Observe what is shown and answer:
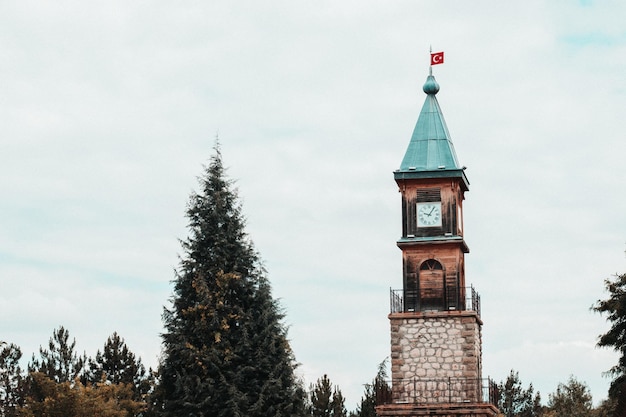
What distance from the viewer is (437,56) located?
4253 centimetres

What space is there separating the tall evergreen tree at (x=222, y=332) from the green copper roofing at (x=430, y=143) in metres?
6.39

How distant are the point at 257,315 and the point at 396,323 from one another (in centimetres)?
507

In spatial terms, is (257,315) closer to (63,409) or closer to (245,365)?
(245,365)

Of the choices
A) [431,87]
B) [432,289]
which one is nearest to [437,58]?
[431,87]

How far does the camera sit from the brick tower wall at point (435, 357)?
3956cm

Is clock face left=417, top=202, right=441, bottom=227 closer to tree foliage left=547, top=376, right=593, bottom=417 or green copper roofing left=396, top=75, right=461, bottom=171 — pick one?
green copper roofing left=396, top=75, right=461, bottom=171

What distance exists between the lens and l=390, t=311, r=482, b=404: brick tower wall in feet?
130

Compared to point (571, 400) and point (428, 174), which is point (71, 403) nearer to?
point (428, 174)

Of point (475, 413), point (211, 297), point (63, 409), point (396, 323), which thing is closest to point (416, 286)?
point (396, 323)

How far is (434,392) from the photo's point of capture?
130 ft

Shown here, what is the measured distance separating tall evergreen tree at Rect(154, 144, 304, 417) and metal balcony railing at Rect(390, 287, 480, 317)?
433 centimetres

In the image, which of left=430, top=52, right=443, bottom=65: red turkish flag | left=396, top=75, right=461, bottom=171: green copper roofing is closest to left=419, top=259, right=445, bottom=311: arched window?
left=396, top=75, right=461, bottom=171: green copper roofing

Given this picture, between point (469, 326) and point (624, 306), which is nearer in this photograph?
point (469, 326)

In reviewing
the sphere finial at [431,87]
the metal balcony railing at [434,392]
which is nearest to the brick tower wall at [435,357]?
the metal balcony railing at [434,392]
